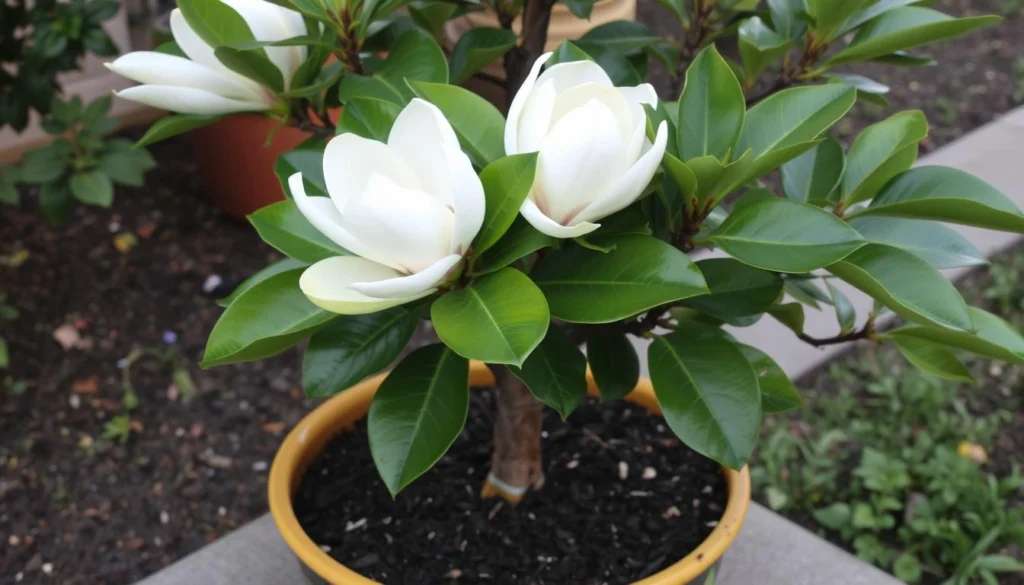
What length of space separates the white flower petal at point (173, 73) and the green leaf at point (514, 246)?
31 centimetres

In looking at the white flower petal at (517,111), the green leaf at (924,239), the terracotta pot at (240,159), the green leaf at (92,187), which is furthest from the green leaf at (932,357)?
the terracotta pot at (240,159)

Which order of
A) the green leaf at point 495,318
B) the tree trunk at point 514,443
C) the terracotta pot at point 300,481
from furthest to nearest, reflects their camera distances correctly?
the tree trunk at point 514,443 < the terracotta pot at point 300,481 < the green leaf at point 495,318

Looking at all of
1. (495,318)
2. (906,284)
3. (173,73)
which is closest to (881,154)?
(906,284)

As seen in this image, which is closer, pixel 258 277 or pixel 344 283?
pixel 344 283

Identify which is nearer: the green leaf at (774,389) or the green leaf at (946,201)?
the green leaf at (946,201)

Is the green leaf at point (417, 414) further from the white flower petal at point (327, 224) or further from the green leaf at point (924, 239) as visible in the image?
the green leaf at point (924, 239)

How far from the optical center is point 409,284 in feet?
2.10

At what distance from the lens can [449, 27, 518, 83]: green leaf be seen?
0.90m

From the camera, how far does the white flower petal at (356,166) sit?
0.70 meters

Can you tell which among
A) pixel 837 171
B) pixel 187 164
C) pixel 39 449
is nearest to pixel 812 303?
pixel 837 171

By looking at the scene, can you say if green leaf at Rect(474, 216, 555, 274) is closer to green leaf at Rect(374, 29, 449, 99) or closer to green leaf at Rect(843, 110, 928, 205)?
green leaf at Rect(374, 29, 449, 99)

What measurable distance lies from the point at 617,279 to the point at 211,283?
1772mm

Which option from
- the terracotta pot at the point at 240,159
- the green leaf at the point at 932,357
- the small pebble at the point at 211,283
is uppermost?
the green leaf at the point at 932,357

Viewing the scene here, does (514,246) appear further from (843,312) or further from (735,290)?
(843,312)
